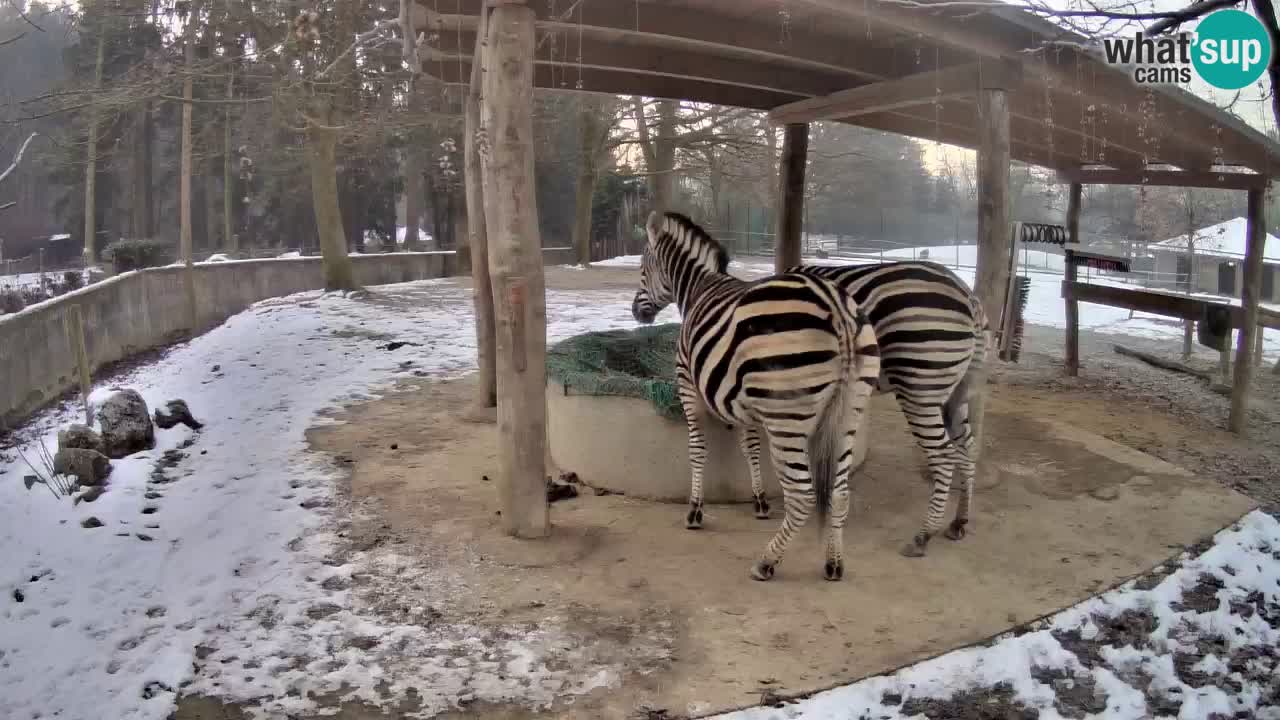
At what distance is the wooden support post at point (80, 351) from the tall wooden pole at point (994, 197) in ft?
23.5

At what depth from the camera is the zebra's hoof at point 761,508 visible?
534cm

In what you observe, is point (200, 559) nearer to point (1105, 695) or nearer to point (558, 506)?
point (558, 506)

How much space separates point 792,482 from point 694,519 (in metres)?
1.10

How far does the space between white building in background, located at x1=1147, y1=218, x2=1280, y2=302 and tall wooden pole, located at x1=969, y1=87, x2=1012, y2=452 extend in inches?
324

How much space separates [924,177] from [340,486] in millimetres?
11354

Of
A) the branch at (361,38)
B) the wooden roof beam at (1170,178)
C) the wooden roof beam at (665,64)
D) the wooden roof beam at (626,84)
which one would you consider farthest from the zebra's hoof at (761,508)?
the wooden roof beam at (1170,178)

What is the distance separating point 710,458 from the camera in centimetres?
552

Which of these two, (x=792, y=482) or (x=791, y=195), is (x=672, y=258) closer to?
(x=792, y=482)

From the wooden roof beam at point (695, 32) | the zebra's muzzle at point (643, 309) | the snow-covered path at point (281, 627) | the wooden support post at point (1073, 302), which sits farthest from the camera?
the wooden support post at point (1073, 302)

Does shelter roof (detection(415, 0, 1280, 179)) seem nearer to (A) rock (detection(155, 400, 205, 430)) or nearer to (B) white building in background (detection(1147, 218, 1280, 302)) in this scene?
(A) rock (detection(155, 400, 205, 430))

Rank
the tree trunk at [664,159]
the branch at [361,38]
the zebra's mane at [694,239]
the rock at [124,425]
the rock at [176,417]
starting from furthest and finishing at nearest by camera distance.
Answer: the tree trunk at [664,159] < the rock at [176,417] < the rock at [124,425] < the branch at [361,38] < the zebra's mane at [694,239]

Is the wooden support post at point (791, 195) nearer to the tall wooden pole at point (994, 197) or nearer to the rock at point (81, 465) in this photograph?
the tall wooden pole at point (994, 197)

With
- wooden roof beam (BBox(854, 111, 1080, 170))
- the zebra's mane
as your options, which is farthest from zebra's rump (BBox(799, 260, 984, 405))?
wooden roof beam (BBox(854, 111, 1080, 170))

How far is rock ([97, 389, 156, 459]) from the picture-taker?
6.67 meters
